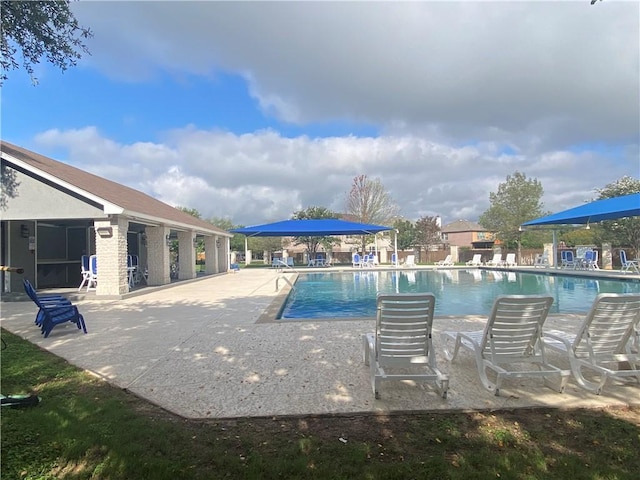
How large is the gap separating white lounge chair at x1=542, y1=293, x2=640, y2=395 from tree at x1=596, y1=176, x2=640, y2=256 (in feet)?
96.3

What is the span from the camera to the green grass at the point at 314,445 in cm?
275

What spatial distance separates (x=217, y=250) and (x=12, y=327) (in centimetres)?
1922

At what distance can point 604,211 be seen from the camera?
1778 centimetres

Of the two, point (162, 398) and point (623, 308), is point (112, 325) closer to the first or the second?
point (162, 398)

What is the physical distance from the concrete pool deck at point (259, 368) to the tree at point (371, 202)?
41407 millimetres

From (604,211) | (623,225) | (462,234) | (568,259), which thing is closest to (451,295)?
(604,211)

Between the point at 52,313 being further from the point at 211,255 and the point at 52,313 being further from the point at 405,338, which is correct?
the point at 211,255

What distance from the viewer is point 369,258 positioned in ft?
111

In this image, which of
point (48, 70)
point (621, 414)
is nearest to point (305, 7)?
point (48, 70)

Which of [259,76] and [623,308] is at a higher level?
[259,76]

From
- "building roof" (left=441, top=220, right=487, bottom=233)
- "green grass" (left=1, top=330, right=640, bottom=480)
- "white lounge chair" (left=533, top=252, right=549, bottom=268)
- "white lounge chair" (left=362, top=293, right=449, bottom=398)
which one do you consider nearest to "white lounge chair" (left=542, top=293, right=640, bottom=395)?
"green grass" (left=1, top=330, right=640, bottom=480)

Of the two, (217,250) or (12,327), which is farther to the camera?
(217,250)

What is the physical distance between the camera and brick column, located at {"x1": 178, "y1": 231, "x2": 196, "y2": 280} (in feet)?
68.8

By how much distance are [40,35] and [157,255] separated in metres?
10.9
